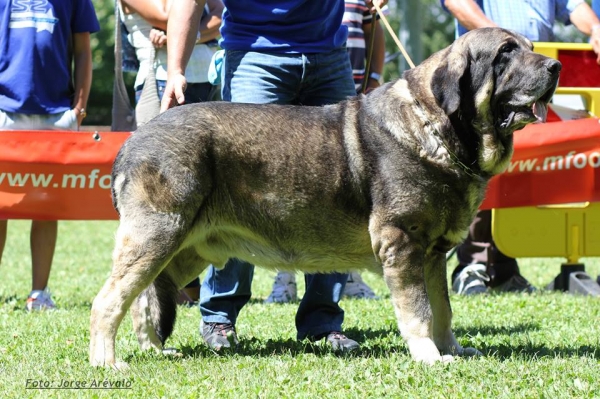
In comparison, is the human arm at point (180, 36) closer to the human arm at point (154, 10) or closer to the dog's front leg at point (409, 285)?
the dog's front leg at point (409, 285)

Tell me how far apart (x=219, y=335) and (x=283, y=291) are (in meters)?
2.20

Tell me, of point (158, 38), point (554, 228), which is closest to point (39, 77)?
point (158, 38)

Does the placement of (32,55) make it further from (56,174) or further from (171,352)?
(171,352)

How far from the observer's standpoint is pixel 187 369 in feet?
14.7

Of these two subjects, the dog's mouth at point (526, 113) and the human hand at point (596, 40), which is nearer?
the dog's mouth at point (526, 113)

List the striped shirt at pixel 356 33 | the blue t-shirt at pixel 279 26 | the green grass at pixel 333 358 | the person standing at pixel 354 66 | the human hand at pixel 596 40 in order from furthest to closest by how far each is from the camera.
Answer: the striped shirt at pixel 356 33, the person standing at pixel 354 66, the human hand at pixel 596 40, the blue t-shirt at pixel 279 26, the green grass at pixel 333 358

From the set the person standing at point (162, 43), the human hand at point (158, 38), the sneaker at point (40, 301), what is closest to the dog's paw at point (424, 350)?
the person standing at point (162, 43)

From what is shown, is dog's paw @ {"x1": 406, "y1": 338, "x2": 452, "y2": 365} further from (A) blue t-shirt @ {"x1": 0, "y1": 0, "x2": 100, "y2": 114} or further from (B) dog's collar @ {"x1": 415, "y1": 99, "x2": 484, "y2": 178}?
(A) blue t-shirt @ {"x1": 0, "y1": 0, "x2": 100, "y2": 114}

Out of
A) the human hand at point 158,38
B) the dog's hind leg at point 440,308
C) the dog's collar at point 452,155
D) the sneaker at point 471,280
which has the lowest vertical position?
the sneaker at point 471,280

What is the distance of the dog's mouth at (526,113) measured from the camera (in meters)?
4.44

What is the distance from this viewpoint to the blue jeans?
16.9 feet

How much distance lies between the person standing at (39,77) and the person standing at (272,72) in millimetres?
2107

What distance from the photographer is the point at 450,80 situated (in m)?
4.45

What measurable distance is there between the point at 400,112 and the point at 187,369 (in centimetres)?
172
